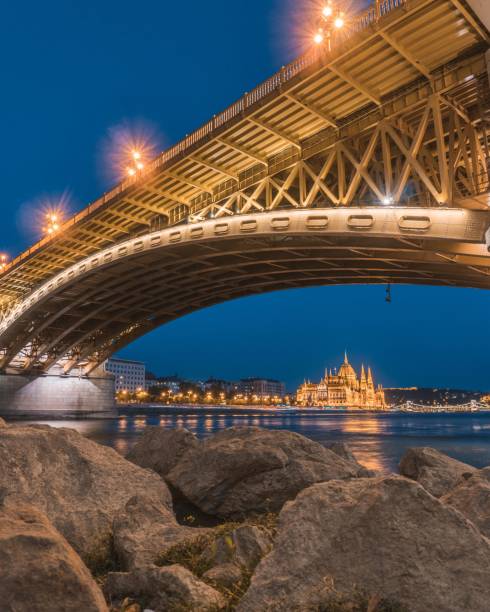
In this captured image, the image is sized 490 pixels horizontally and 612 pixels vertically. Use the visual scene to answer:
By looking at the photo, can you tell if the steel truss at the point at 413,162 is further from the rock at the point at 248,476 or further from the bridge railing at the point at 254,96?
the rock at the point at 248,476

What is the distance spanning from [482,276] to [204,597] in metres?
20.5

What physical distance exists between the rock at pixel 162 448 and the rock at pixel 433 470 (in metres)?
3.99

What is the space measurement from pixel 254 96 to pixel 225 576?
1869cm

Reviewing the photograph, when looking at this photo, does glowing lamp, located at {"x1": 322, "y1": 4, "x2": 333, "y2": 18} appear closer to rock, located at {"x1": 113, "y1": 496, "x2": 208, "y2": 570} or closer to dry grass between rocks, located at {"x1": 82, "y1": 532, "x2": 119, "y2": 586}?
rock, located at {"x1": 113, "y1": 496, "x2": 208, "y2": 570}

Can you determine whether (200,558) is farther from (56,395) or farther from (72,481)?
(56,395)

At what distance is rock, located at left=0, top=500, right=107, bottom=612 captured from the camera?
3.00 metres

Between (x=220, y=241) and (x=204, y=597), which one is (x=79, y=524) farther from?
(x=220, y=241)

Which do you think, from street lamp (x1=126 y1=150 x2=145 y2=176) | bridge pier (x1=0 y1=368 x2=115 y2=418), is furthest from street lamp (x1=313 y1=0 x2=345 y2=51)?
bridge pier (x1=0 y1=368 x2=115 y2=418)

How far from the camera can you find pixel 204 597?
3623 millimetres

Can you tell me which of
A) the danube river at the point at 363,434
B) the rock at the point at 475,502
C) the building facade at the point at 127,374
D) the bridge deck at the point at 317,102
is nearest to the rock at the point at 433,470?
the rock at the point at 475,502

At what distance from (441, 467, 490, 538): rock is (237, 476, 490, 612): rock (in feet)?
3.83

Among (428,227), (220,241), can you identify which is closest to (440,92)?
(428,227)

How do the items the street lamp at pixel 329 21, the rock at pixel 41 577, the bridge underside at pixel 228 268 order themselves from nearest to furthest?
the rock at pixel 41 577 → the street lamp at pixel 329 21 → the bridge underside at pixel 228 268

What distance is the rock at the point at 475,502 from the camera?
452cm
